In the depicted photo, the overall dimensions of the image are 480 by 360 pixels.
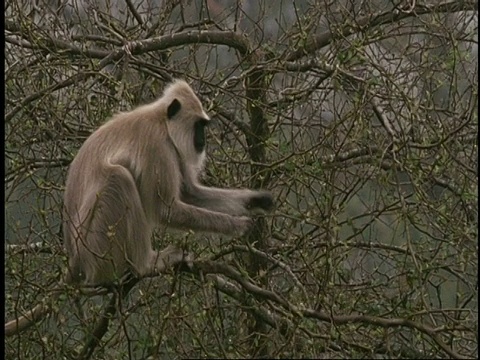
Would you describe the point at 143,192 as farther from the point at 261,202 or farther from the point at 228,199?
the point at 261,202

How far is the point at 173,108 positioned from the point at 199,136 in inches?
8.7

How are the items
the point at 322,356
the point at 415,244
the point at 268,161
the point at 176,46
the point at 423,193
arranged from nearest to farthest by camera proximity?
the point at 322,356, the point at 423,193, the point at 415,244, the point at 268,161, the point at 176,46

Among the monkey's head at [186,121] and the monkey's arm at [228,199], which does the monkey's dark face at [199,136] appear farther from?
the monkey's arm at [228,199]

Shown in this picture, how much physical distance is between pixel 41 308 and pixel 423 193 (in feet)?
5.64

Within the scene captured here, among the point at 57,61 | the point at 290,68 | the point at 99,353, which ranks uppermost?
the point at 290,68

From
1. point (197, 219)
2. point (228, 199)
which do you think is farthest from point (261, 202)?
A: point (197, 219)

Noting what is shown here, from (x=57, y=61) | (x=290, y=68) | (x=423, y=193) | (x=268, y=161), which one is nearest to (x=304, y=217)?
(x=423, y=193)

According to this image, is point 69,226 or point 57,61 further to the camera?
point 57,61

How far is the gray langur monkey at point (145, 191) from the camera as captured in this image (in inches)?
206

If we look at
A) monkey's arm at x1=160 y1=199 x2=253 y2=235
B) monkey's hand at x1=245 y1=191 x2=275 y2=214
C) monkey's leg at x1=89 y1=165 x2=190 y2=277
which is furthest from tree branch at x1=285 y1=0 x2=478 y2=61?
Answer: monkey's leg at x1=89 y1=165 x2=190 y2=277

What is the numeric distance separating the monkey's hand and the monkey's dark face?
0.51 m

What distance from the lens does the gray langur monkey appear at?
5234 mm

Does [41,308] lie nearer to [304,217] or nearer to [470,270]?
[304,217]

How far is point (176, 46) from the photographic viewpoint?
591 cm
